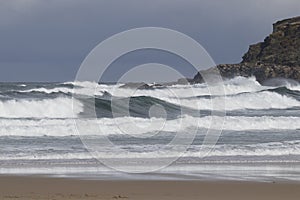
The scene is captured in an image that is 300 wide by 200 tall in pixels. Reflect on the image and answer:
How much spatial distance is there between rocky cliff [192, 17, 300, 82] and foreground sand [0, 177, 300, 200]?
180 ft

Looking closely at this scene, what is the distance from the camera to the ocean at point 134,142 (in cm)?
1481

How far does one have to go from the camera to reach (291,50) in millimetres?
74188

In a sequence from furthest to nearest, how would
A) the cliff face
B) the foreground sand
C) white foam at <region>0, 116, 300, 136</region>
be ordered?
1. the cliff face
2. white foam at <region>0, 116, 300, 136</region>
3. the foreground sand

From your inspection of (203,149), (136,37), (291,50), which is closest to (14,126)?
(203,149)

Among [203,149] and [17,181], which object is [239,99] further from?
[17,181]

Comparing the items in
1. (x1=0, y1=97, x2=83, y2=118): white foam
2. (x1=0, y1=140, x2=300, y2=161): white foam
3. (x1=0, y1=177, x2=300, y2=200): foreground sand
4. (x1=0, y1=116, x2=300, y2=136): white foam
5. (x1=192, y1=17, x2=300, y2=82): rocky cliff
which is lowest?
(x1=0, y1=177, x2=300, y2=200): foreground sand

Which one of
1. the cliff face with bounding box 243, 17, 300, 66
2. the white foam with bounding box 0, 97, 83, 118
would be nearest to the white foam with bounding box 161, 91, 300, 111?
the white foam with bounding box 0, 97, 83, 118

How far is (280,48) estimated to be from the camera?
75.8 m

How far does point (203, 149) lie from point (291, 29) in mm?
60781

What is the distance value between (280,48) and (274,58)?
2146 mm

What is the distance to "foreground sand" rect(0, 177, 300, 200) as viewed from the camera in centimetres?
1148

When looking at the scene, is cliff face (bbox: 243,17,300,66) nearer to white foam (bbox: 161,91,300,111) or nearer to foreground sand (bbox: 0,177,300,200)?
white foam (bbox: 161,91,300,111)

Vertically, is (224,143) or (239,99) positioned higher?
(239,99)

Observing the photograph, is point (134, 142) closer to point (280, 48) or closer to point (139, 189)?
point (139, 189)
